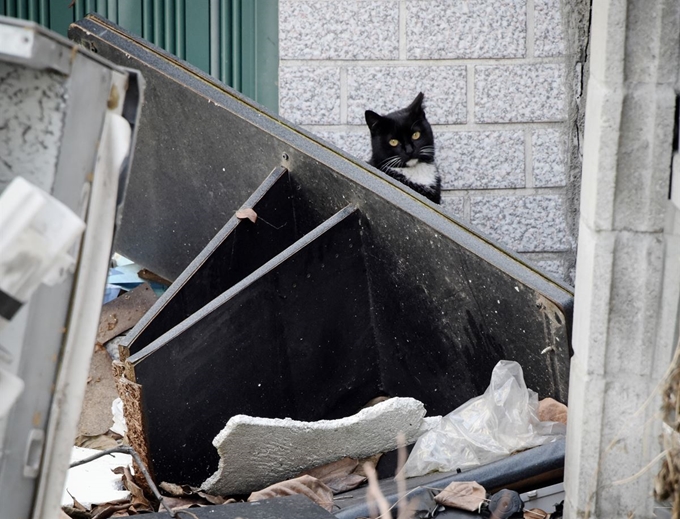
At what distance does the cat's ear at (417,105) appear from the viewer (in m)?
4.46

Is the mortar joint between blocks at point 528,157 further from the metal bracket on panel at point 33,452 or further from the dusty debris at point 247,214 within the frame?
the metal bracket on panel at point 33,452

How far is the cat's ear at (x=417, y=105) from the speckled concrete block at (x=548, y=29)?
2.34 ft

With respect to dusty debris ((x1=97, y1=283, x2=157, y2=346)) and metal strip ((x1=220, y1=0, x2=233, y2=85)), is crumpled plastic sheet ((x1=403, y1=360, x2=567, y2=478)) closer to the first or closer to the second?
dusty debris ((x1=97, y1=283, x2=157, y2=346))

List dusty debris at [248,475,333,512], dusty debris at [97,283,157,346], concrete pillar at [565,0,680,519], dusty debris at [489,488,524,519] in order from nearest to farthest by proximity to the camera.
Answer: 1. concrete pillar at [565,0,680,519]
2. dusty debris at [489,488,524,519]
3. dusty debris at [248,475,333,512]
4. dusty debris at [97,283,157,346]

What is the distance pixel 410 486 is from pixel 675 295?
995 mm

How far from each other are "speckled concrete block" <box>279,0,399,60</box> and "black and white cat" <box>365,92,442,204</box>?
0.38 m

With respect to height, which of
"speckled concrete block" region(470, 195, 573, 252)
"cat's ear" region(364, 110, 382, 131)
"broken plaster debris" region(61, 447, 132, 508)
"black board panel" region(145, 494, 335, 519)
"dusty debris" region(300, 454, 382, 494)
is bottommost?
"broken plaster debris" region(61, 447, 132, 508)

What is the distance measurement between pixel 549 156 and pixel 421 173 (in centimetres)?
70

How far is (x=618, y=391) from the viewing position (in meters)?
1.91

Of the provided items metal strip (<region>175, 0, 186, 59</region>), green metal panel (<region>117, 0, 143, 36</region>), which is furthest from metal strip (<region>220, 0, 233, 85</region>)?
green metal panel (<region>117, 0, 143, 36</region>)

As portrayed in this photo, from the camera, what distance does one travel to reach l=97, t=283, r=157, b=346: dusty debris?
3.66 meters

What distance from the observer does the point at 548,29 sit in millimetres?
4660

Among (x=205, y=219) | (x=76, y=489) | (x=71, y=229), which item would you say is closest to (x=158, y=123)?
(x=205, y=219)

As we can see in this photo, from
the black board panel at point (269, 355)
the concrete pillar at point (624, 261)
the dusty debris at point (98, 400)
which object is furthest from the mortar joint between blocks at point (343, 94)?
the concrete pillar at point (624, 261)
